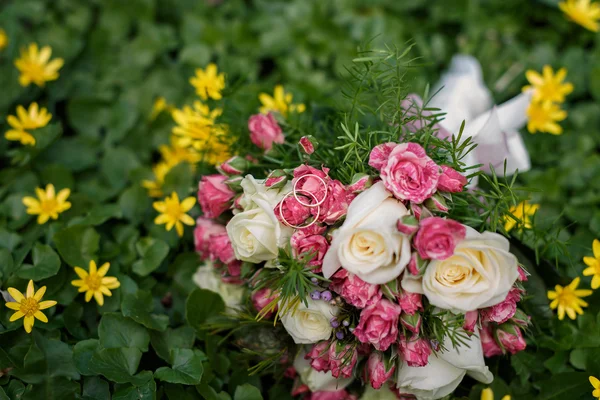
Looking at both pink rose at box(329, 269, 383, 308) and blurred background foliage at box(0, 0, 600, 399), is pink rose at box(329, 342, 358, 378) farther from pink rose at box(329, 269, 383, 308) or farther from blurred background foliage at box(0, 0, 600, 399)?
blurred background foliage at box(0, 0, 600, 399)

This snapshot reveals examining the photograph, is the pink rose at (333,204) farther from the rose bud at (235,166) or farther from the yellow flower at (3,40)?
the yellow flower at (3,40)

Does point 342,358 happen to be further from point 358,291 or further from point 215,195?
point 215,195

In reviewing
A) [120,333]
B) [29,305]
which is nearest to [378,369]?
[120,333]

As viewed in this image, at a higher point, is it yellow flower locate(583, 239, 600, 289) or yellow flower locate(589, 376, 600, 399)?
yellow flower locate(583, 239, 600, 289)

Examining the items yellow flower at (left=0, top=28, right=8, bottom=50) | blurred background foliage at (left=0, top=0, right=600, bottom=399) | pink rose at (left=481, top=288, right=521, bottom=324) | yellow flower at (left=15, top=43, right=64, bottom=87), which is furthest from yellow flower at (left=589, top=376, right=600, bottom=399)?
yellow flower at (left=0, top=28, right=8, bottom=50)

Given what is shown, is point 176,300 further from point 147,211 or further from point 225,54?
point 225,54

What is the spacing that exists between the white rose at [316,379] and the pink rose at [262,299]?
0.10 meters

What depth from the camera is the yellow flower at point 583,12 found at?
1.20 m

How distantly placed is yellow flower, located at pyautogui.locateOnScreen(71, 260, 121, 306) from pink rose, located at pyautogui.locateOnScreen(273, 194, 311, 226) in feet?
1.08

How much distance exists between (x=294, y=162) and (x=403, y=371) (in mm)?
317

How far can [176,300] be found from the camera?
89 centimetres

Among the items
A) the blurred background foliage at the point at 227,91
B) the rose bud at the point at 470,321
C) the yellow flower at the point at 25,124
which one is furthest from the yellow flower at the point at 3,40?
the rose bud at the point at 470,321

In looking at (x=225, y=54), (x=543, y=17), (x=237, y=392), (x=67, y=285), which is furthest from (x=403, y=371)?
(x=543, y=17)

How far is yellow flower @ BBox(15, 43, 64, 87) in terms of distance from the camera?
42.7 inches
